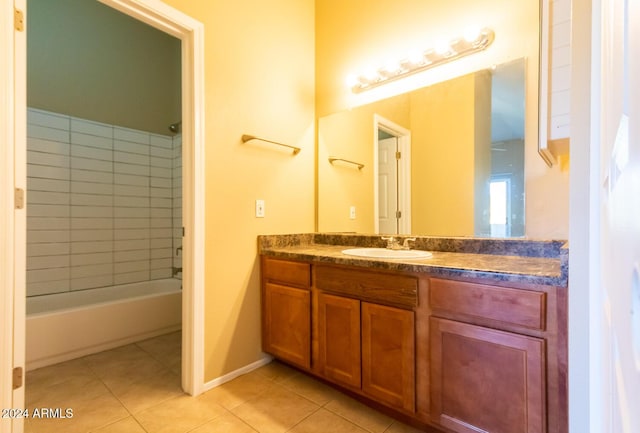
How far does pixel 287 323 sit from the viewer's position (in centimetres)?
188

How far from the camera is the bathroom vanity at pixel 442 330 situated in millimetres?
1032

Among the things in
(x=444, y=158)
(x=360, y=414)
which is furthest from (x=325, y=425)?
(x=444, y=158)

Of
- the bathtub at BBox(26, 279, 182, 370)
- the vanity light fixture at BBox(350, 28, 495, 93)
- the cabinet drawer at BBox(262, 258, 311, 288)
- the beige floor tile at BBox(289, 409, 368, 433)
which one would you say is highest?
the vanity light fixture at BBox(350, 28, 495, 93)

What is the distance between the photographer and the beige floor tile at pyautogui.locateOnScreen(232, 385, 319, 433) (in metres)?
1.45

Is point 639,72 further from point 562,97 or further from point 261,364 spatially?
point 261,364

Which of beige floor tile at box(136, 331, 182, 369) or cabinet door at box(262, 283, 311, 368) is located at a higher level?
cabinet door at box(262, 283, 311, 368)

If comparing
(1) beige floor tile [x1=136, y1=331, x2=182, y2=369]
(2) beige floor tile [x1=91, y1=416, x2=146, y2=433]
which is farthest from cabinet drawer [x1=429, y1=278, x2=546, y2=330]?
(1) beige floor tile [x1=136, y1=331, x2=182, y2=369]

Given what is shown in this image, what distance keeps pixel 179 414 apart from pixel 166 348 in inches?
35.8

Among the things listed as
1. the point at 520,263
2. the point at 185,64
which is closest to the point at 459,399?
the point at 520,263

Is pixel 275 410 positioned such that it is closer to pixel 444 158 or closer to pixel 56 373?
pixel 56 373

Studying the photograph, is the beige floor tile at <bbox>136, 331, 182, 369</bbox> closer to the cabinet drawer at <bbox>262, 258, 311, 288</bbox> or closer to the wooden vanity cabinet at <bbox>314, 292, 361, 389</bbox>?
the cabinet drawer at <bbox>262, 258, 311, 288</bbox>

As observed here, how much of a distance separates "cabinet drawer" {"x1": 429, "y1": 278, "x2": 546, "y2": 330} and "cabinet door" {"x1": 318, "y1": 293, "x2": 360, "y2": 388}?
0.44 metres

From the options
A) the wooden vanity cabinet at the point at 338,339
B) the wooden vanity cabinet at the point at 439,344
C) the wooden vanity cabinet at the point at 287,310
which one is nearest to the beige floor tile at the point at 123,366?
the wooden vanity cabinet at the point at 287,310

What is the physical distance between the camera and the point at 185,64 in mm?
1721
